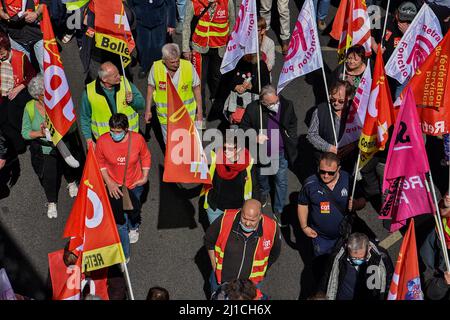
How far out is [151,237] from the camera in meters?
10.3

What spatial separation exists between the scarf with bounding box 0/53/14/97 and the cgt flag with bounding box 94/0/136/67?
124 centimetres

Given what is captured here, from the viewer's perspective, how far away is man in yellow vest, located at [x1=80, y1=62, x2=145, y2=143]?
9961 mm

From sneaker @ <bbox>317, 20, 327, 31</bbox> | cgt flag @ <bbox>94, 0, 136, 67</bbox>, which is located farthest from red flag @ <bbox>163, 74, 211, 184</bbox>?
sneaker @ <bbox>317, 20, 327, 31</bbox>

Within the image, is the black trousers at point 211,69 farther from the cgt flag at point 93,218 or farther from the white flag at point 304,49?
the cgt flag at point 93,218

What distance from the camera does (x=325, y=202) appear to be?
9.06 metres

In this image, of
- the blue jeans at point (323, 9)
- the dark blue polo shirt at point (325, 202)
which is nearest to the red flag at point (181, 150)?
the dark blue polo shirt at point (325, 202)

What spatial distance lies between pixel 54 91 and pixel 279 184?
9.65 ft

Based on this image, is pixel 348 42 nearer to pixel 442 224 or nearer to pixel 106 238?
pixel 442 224

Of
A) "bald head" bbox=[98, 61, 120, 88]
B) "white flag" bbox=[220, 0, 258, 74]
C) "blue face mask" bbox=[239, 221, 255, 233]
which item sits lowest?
"blue face mask" bbox=[239, 221, 255, 233]

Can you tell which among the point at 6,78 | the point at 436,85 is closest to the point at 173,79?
the point at 6,78

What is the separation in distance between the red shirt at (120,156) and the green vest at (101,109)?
2.47 feet

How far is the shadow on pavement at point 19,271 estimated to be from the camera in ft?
31.0

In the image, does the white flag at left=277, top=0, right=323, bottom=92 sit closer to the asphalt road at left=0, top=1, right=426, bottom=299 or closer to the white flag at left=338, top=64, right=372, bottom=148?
the white flag at left=338, top=64, right=372, bottom=148

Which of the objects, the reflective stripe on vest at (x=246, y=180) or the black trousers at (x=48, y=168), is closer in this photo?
the reflective stripe on vest at (x=246, y=180)
